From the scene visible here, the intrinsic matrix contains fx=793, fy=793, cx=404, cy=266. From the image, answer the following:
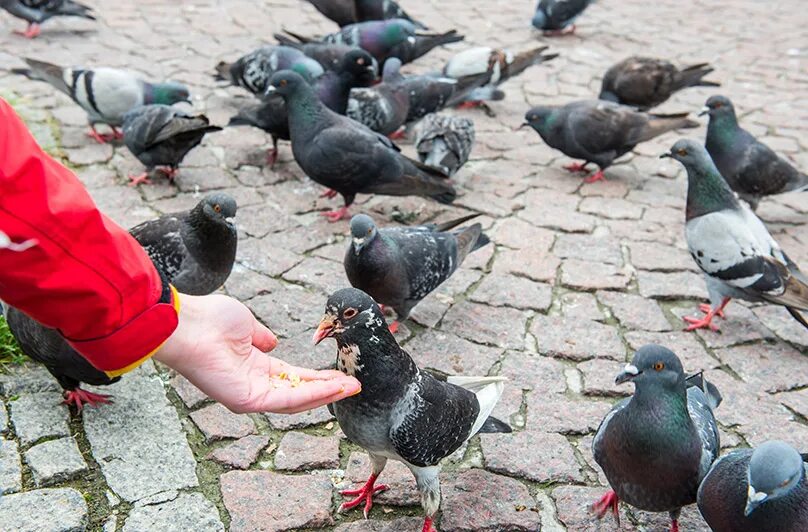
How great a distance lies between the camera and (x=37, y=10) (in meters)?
9.55

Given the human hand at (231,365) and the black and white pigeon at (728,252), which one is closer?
the human hand at (231,365)

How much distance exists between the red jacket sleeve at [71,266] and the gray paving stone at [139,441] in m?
1.57

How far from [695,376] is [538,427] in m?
0.84

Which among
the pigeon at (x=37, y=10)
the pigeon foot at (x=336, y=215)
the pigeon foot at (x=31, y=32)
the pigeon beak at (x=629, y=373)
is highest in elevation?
the pigeon beak at (x=629, y=373)

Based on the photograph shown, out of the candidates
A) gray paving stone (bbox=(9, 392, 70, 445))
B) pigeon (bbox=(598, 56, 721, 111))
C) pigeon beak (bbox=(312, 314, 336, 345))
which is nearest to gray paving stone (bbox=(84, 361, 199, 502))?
gray paving stone (bbox=(9, 392, 70, 445))

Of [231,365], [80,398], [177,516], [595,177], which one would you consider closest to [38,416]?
[80,398]

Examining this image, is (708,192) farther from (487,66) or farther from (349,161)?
(487,66)

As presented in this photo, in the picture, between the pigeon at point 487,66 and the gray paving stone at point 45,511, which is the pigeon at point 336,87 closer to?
the pigeon at point 487,66

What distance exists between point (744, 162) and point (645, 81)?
2.06 m

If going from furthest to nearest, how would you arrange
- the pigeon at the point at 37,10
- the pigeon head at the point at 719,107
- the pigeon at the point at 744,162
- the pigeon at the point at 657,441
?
the pigeon at the point at 37,10, the pigeon head at the point at 719,107, the pigeon at the point at 744,162, the pigeon at the point at 657,441

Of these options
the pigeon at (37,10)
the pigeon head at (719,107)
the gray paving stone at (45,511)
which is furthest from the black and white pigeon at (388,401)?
the pigeon at (37,10)

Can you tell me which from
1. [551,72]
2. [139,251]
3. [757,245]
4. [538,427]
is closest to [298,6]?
[551,72]

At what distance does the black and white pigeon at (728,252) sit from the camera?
5.04m

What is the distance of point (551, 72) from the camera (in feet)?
32.6
